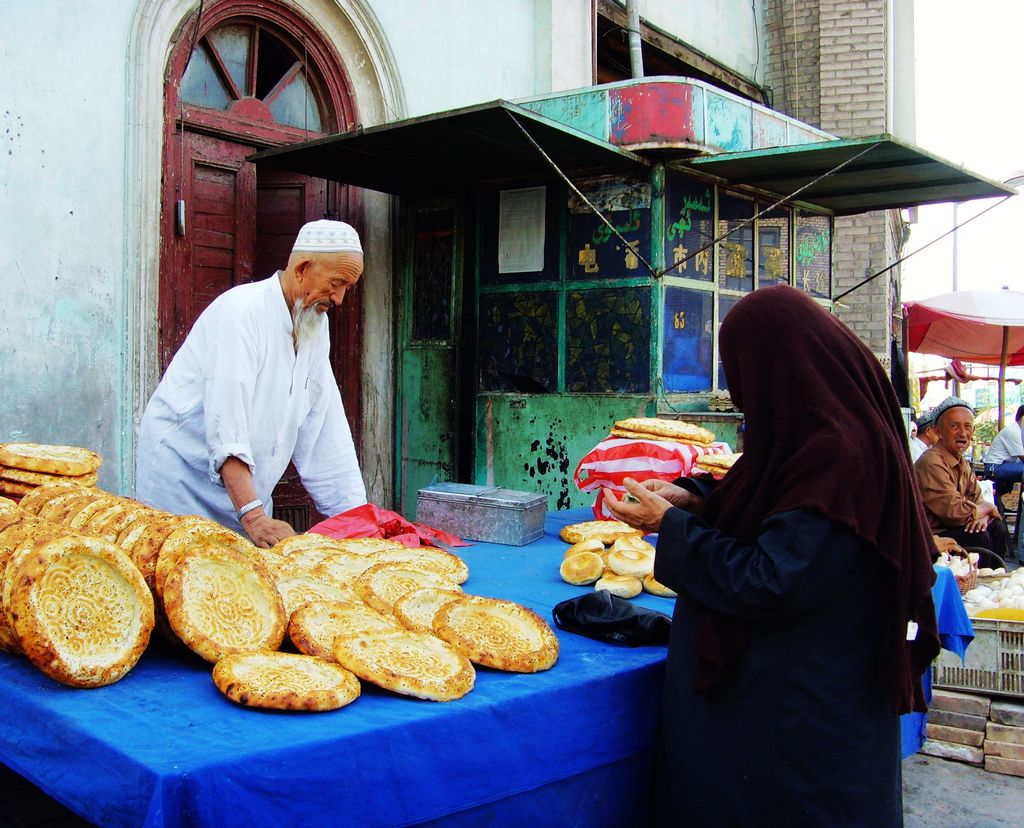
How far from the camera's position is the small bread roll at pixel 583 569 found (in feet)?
9.05

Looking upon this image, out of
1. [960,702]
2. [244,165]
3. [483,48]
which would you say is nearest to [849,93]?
[483,48]

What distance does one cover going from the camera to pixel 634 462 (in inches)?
151

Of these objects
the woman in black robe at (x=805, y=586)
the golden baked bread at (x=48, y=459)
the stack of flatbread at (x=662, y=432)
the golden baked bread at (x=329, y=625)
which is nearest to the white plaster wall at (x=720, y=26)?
the stack of flatbread at (x=662, y=432)

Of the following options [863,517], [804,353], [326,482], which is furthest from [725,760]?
[326,482]

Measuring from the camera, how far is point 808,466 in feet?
5.60

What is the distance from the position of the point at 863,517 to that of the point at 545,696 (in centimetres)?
70

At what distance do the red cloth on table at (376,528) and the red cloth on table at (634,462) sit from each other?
85 cm

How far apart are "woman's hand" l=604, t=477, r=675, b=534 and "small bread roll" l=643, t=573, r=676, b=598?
63 cm

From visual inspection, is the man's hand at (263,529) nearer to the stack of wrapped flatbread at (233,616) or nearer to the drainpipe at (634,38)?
the stack of wrapped flatbread at (233,616)

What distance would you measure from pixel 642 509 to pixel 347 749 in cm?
83

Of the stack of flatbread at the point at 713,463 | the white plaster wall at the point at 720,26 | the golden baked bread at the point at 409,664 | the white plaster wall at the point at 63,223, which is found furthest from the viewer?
the white plaster wall at the point at 720,26

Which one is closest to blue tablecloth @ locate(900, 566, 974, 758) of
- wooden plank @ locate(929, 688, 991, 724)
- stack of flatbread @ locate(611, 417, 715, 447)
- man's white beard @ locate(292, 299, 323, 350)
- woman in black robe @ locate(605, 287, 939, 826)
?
wooden plank @ locate(929, 688, 991, 724)

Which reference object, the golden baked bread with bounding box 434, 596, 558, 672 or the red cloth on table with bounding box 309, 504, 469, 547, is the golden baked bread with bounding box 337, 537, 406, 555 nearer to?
the red cloth on table with bounding box 309, 504, 469, 547

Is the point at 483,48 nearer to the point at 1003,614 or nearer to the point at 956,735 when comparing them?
the point at 1003,614
